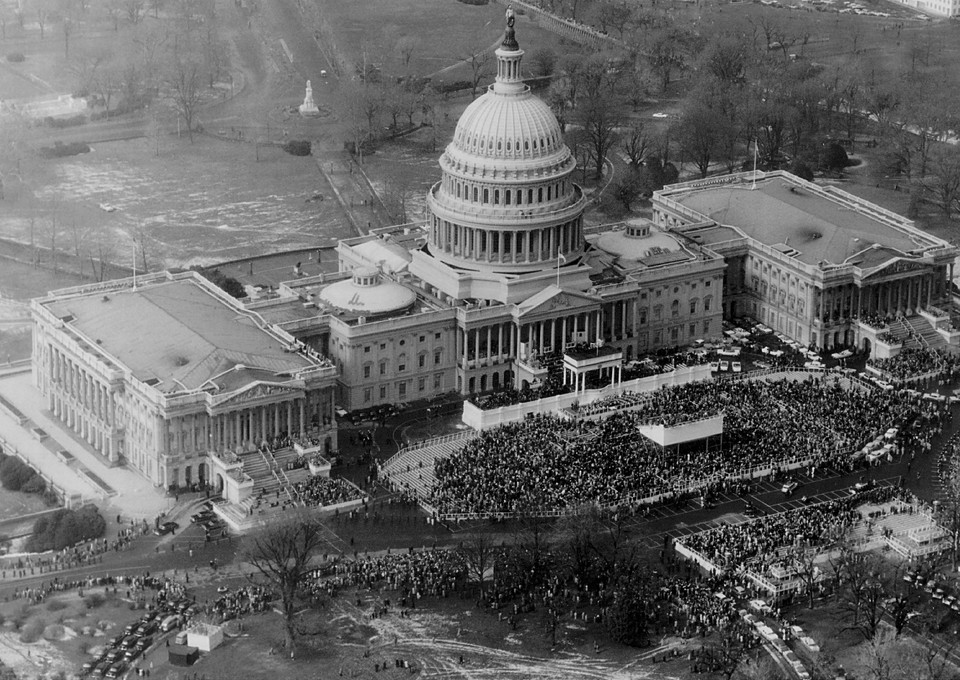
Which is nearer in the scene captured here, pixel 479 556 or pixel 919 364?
pixel 479 556

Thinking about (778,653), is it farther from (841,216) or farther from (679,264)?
(841,216)

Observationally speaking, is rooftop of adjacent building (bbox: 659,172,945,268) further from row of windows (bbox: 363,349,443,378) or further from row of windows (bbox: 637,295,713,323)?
row of windows (bbox: 363,349,443,378)

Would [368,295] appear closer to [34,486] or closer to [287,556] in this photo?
[34,486]

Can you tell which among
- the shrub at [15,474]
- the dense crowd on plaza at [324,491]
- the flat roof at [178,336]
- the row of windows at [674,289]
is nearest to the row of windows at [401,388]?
the flat roof at [178,336]

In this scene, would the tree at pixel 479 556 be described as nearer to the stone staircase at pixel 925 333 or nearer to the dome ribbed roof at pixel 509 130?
the dome ribbed roof at pixel 509 130

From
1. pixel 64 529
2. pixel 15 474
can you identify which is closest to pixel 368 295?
pixel 15 474
